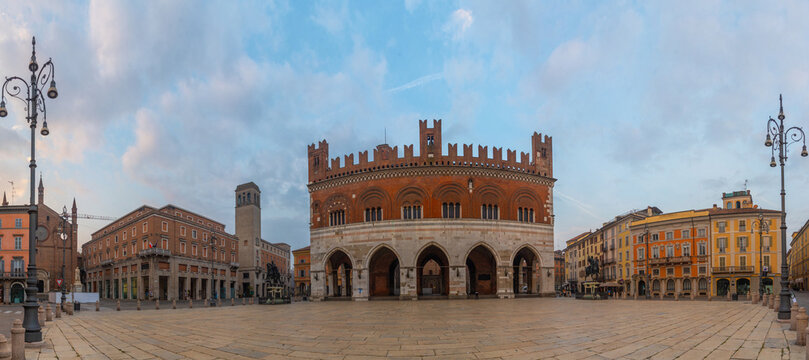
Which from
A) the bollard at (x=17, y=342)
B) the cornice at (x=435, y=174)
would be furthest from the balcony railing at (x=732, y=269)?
the bollard at (x=17, y=342)

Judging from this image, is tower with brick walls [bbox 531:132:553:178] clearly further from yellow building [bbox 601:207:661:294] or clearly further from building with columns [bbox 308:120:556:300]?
yellow building [bbox 601:207:661:294]

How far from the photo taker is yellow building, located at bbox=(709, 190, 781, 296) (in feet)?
187

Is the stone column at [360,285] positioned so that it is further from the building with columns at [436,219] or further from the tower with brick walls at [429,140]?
the tower with brick walls at [429,140]

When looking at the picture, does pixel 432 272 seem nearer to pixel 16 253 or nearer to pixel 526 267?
pixel 526 267

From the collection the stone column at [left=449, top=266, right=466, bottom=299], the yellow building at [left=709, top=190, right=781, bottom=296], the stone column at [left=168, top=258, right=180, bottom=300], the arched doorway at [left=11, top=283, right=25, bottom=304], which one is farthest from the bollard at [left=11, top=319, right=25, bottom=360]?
the yellow building at [left=709, top=190, right=781, bottom=296]

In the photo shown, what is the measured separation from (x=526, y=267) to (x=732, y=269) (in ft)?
85.8

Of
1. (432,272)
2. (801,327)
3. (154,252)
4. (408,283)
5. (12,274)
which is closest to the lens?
(801,327)

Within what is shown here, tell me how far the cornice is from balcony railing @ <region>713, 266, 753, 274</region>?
84.9 ft

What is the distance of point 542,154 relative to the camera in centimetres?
4909

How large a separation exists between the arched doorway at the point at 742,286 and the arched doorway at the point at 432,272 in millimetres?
34050

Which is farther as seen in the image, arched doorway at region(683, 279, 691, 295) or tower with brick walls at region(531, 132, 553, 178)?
arched doorway at region(683, 279, 691, 295)

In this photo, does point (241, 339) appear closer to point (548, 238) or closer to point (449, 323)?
point (449, 323)

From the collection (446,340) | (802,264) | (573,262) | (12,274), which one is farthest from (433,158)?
(802,264)

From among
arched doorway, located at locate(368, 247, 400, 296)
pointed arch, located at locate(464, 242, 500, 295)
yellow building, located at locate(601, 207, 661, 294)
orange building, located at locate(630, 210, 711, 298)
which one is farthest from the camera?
yellow building, located at locate(601, 207, 661, 294)
